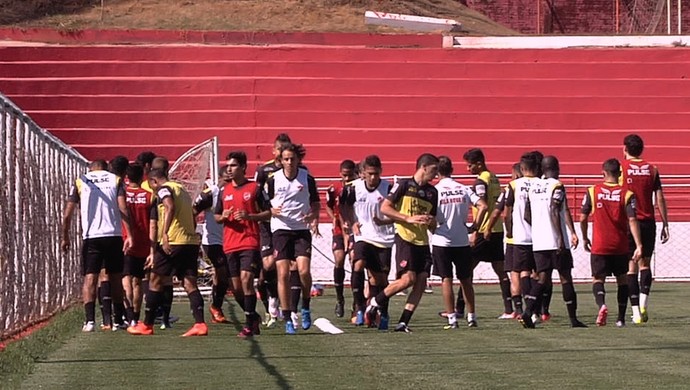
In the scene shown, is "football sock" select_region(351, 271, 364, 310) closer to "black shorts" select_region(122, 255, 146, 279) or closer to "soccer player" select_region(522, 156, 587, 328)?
"soccer player" select_region(522, 156, 587, 328)

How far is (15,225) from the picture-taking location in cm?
1672

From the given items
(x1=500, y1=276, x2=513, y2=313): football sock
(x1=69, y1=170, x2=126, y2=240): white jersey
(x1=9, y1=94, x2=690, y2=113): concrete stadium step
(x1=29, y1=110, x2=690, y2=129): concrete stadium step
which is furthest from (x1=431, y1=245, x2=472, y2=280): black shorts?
(x1=9, y1=94, x2=690, y2=113): concrete stadium step

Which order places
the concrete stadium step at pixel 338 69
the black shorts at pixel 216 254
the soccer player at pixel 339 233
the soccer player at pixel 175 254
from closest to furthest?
1. the soccer player at pixel 175 254
2. the black shorts at pixel 216 254
3. the soccer player at pixel 339 233
4. the concrete stadium step at pixel 338 69

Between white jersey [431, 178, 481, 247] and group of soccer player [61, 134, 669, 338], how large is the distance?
0.04 feet

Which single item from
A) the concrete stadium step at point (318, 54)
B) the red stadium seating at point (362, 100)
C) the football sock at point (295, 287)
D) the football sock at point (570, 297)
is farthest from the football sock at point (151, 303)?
the concrete stadium step at point (318, 54)

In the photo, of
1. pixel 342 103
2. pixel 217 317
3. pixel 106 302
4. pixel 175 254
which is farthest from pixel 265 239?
pixel 342 103

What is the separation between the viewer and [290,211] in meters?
16.0

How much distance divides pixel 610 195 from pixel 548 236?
0.84 metres

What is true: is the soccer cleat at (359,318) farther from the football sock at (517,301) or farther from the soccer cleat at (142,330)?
the soccer cleat at (142,330)

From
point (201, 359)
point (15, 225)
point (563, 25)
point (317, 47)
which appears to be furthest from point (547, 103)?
point (201, 359)

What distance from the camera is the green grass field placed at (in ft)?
36.8

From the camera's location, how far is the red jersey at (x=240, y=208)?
15.8m

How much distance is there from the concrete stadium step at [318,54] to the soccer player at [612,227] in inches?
847

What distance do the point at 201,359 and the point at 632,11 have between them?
38032 millimetres
